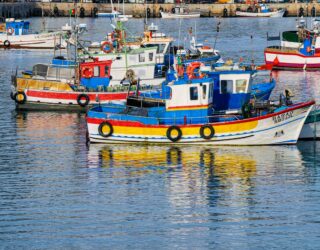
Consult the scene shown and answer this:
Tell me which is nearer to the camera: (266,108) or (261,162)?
(261,162)

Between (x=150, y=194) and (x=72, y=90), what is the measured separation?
2288 centimetres

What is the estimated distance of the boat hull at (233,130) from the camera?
5025 cm

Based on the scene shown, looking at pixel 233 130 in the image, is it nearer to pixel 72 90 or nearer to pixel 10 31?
pixel 72 90

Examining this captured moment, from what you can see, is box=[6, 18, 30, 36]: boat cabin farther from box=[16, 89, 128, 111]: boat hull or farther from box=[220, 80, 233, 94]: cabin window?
box=[220, 80, 233, 94]: cabin window

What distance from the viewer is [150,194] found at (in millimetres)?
42812

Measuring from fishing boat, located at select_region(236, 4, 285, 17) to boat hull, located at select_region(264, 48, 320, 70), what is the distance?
87559mm

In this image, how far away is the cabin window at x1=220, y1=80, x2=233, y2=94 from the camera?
5450cm

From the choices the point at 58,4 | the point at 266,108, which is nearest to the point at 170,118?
the point at 266,108

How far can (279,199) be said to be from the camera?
41.8 m

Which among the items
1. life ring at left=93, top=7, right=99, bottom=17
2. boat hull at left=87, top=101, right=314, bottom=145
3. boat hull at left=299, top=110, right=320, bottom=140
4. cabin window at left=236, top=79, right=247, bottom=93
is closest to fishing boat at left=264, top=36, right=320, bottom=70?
cabin window at left=236, top=79, right=247, bottom=93

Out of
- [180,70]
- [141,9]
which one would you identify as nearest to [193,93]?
[180,70]

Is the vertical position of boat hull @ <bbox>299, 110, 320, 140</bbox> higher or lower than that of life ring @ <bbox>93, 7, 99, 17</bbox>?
higher

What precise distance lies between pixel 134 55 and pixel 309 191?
2699 cm

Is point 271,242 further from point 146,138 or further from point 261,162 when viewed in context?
point 146,138
